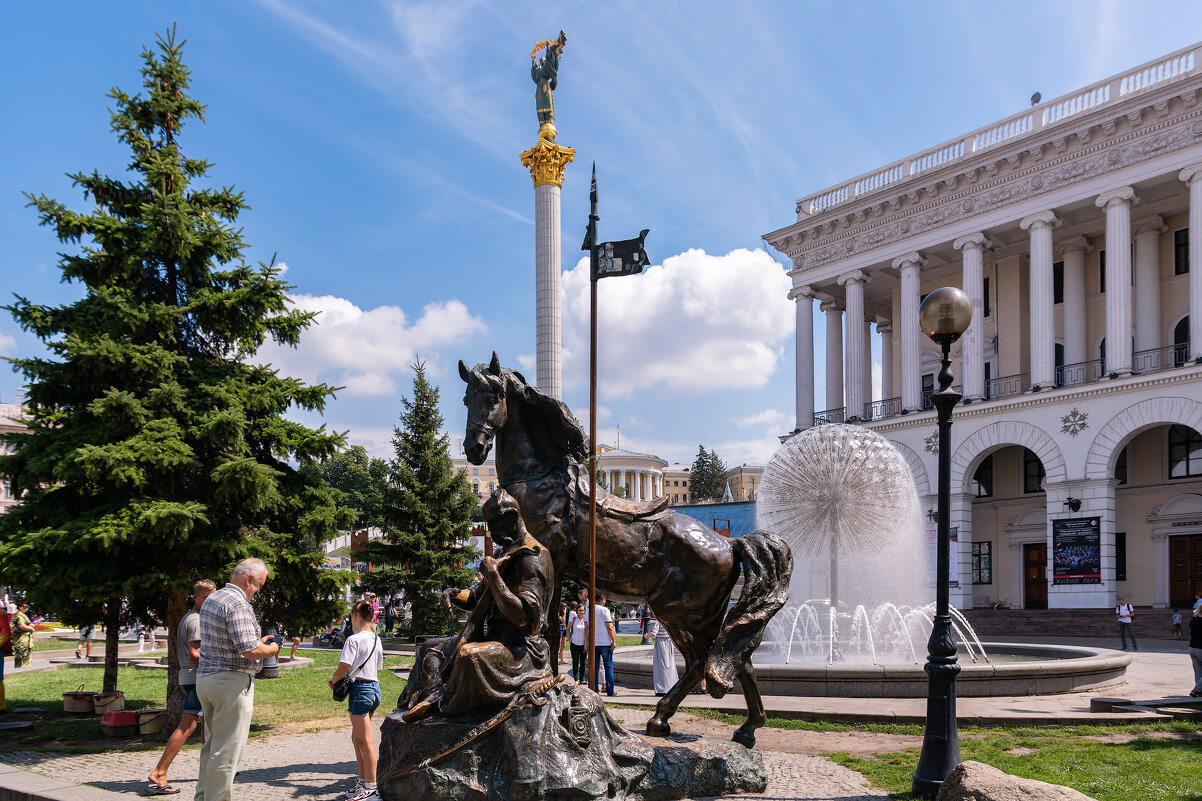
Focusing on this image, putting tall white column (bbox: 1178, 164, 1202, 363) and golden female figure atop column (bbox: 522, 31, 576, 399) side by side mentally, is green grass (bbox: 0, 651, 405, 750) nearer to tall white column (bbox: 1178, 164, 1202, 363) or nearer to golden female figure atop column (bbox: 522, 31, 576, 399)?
golden female figure atop column (bbox: 522, 31, 576, 399)

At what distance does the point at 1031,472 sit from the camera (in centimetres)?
3950

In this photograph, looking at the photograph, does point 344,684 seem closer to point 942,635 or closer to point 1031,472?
point 942,635

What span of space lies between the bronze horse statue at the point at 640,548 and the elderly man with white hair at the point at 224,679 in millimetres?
2182

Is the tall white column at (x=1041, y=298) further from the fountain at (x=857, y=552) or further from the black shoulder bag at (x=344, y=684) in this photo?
the black shoulder bag at (x=344, y=684)

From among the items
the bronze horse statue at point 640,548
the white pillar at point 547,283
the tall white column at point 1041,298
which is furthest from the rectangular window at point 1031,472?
the bronze horse statue at point 640,548

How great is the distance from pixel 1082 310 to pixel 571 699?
3880 cm

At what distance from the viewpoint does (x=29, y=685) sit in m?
17.5

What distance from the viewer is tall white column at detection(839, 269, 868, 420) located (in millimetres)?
43406

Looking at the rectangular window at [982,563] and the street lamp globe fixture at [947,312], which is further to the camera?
the rectangular window at [982,563]

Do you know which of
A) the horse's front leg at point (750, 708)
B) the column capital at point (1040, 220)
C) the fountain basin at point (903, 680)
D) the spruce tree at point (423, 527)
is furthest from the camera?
the column capital at point (1040, 220)

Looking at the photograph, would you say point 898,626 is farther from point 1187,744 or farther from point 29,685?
point 29,685

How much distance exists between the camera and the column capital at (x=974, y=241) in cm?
3856

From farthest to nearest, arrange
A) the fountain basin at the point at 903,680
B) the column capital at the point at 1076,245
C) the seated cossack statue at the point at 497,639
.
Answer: the column capital at the point at 1076,245 < the fountain basin at the point at 903,680 < the seated cossack statue at the point at 497,639

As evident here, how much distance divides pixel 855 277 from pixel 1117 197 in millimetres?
12394
